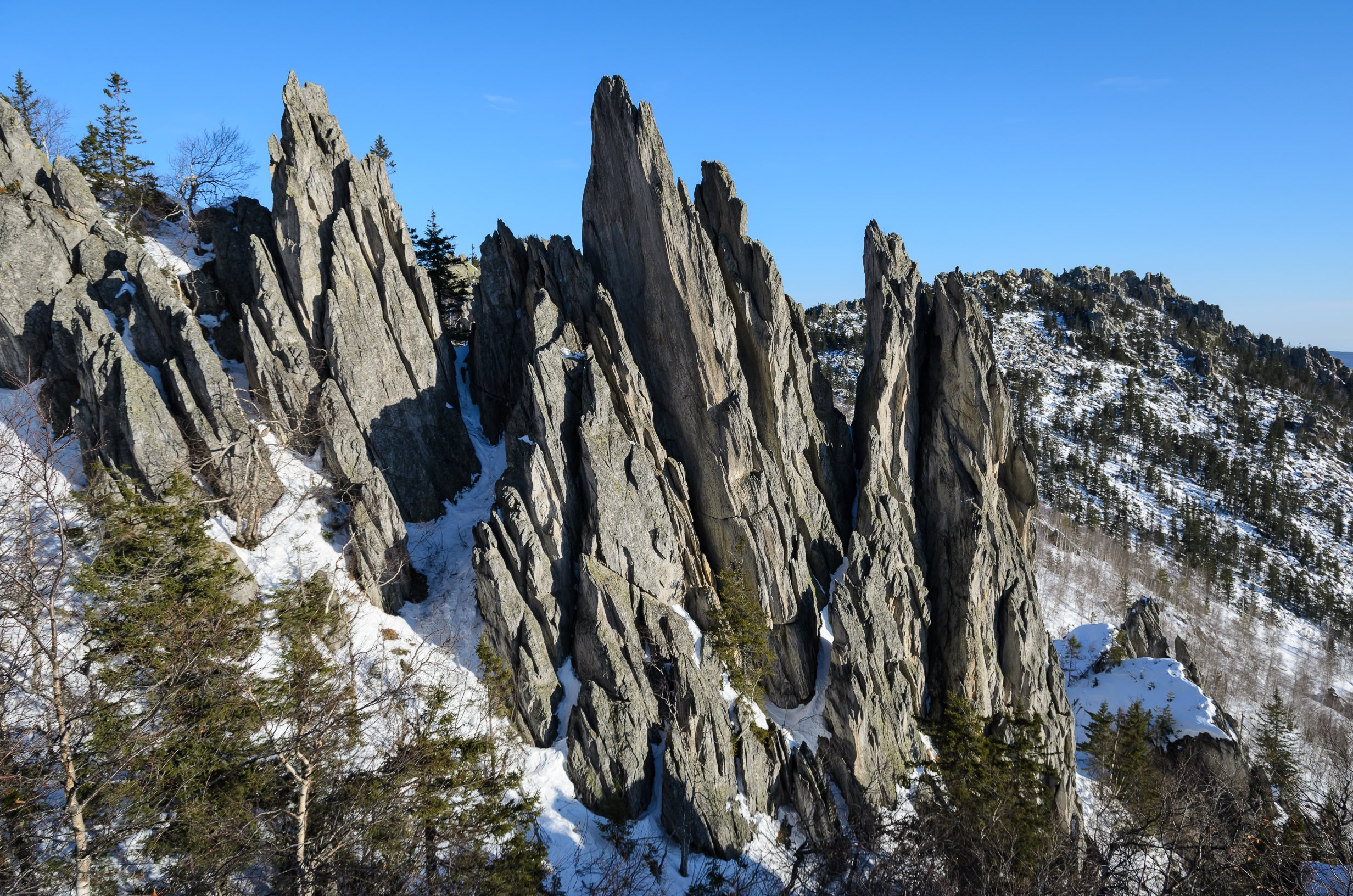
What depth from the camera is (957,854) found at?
20344mm

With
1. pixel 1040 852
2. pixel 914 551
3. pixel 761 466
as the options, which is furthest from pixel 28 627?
pixel 914 551

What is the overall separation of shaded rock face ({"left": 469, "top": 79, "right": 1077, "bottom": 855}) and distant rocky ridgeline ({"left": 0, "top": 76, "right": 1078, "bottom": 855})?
0.45 ft

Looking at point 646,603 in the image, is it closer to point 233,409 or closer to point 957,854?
point 957,854

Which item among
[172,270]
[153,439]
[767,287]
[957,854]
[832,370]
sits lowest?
[957,854]

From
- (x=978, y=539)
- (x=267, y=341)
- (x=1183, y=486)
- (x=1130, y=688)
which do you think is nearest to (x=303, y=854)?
(x=267, y=341)

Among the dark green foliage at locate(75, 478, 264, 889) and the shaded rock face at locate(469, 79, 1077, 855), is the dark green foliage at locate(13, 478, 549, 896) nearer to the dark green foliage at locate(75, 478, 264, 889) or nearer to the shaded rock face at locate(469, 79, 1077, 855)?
the dark green foliage at locate(75, 478, 264, 889)

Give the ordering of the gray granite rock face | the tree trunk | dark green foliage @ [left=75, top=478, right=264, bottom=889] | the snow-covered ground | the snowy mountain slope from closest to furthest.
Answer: the tree trunk < dark green foliage @ [left=75, top=478, right=264, bottom=889] < the gray granite rock face < the snow-covered ground < the snowy mountain slope

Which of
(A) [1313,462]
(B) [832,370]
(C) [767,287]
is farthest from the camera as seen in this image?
(A) [1313,462]

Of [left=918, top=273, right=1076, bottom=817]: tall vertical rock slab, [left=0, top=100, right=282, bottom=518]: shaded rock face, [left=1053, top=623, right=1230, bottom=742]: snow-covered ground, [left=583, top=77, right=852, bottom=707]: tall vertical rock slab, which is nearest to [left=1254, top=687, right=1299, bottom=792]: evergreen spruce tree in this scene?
[left=1053, top=623, right=1230, bottom=742]: snow-covered ground

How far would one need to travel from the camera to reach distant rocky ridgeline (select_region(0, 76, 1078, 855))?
2262cm

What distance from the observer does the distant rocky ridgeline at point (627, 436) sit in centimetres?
2262

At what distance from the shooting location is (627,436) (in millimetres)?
25641

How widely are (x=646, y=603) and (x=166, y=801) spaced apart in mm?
14607

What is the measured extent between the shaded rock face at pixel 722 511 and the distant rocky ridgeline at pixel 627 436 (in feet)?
0.45
